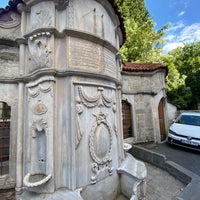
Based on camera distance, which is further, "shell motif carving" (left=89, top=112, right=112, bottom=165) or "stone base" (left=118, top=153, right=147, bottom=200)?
"stone base" (left=118, top=153, right=147, bottom=200)

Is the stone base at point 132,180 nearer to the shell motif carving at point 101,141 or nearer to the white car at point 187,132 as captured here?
the shell motif carving at point 101,141

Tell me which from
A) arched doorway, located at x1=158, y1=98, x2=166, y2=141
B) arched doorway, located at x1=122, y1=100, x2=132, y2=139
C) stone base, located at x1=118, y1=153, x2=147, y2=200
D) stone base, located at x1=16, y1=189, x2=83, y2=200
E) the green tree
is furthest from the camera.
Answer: the green tree

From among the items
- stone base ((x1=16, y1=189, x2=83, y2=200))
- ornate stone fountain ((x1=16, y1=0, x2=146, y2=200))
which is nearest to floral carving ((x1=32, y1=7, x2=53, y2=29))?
ornate stone fountain ((x1=16, y1=0, x2=146, y2=200))

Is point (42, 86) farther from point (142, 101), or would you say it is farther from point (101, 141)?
point (142, 101)

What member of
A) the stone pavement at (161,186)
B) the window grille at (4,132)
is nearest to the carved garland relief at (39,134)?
the window grille at (4,132)

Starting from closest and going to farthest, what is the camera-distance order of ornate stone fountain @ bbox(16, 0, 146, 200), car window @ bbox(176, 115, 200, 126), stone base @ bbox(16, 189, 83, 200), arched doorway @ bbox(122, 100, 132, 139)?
1. stone base @ bbox(16, 189, 83, 200)
2. ornate stone fountain @ bbox(16, 0, 146, 200)
3. car window @ bbox(176, 115, 200, 126)
4. arched doorway @ bbox(122, 100, 132, 139)

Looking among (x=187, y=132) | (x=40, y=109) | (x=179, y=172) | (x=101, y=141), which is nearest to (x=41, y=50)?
(x=40, y=109)

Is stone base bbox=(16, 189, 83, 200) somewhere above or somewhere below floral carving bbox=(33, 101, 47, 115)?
below

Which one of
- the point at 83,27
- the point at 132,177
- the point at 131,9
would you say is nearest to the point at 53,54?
the point at 83,27

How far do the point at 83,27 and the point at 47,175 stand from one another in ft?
11.7

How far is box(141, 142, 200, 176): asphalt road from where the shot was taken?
5.36 m

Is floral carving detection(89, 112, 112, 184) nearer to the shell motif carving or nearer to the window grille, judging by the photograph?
the shell motif carving

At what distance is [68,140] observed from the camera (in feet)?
10.1

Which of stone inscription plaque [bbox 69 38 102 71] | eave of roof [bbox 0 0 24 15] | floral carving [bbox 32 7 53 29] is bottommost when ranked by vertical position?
stone inscription plaque [bbox 69 38 102 71]
